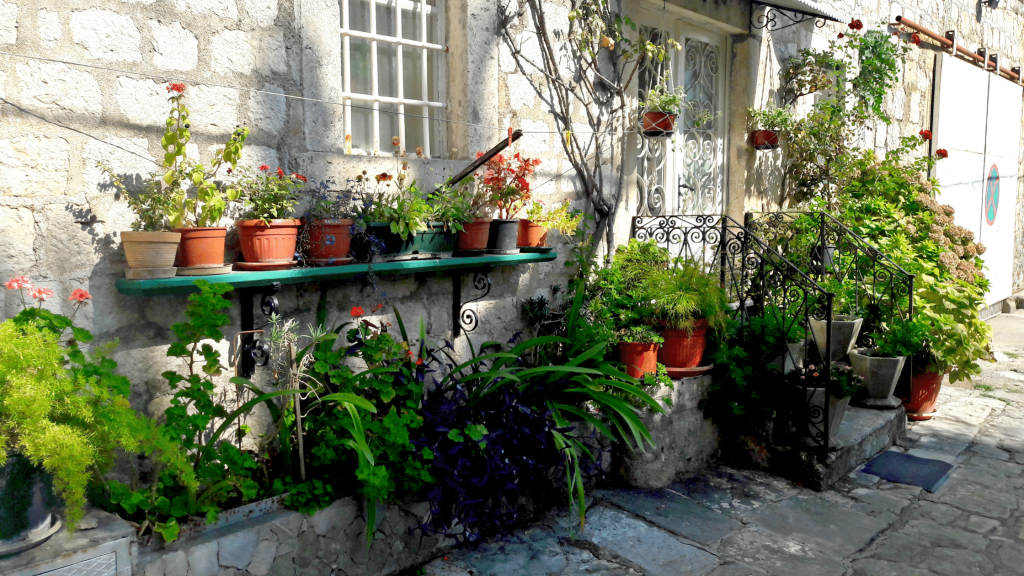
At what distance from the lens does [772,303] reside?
14.4 feet

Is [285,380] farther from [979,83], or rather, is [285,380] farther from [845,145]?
[979,83]

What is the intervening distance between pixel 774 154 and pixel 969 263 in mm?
1857

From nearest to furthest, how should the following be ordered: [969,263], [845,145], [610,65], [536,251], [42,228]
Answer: [42,228] → [536,251] → [610,65] → [969,263] → [845,145]

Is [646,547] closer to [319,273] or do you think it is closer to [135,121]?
[319,273]

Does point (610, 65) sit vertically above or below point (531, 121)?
above

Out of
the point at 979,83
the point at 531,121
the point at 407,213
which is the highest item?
the point at 979,83

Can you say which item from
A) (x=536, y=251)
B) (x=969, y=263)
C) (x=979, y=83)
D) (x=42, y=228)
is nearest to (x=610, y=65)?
(x=536, y=251)

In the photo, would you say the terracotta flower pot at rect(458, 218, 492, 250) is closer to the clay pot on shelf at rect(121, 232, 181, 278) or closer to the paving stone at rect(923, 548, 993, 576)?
the clay pot on shelf at rect(121, 232, 181, 278)

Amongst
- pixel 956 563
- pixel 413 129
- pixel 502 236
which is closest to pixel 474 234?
pixel 502 236

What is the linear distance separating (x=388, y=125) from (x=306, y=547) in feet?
6.61

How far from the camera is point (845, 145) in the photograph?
22.2 ft

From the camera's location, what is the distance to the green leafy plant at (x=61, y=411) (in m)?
1.99

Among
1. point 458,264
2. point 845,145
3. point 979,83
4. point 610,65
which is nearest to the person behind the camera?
point 458,264

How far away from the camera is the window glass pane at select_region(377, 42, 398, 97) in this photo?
3.66m
